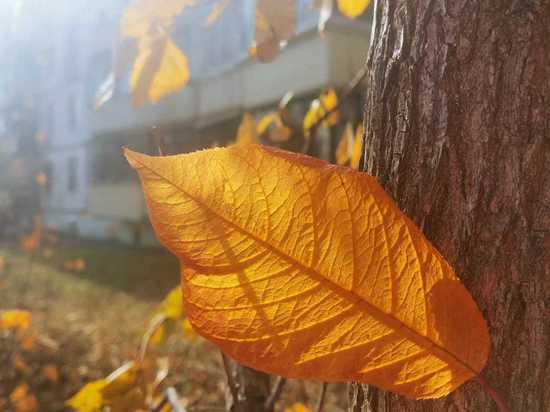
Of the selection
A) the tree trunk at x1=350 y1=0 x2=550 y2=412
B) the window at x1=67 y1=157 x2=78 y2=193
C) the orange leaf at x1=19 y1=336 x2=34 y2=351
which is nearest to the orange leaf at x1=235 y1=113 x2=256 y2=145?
the tree trunk at x1=350 y1=0 x2=550 y2=412

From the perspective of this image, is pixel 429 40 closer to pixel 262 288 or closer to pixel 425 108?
pixel 425 108

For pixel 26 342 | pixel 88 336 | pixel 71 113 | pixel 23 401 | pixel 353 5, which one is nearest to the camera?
pixel 353 5

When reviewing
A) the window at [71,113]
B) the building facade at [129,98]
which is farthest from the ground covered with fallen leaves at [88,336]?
the window at [71,113]

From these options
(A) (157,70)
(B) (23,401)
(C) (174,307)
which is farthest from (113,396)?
(B) (23,401)

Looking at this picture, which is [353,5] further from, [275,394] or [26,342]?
[26,342]

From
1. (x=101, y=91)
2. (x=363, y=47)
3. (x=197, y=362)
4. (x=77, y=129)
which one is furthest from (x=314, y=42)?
(x=77, y=129)

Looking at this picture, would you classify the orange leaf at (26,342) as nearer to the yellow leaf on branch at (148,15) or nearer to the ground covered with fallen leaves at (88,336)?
the ground covered with fallen leaves at (88,336)
